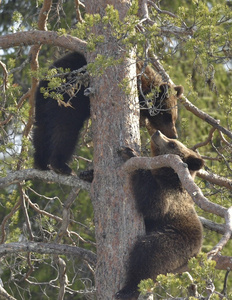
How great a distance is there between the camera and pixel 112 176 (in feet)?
16.6

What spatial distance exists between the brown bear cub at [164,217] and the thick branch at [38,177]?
23.0 inches

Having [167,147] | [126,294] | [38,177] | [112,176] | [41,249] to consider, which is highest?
[167,147]

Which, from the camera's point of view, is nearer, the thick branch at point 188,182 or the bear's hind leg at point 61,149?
the thick branch at point 188,182

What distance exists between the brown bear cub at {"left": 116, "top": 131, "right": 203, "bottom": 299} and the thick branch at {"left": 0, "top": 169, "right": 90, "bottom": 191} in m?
0.58

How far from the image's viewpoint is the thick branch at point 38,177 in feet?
→ 17.6

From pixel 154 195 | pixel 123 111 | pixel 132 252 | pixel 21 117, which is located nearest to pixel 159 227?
pixel 154 195

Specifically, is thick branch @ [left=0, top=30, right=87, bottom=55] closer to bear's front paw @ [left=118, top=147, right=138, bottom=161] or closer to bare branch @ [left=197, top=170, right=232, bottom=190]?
bear's front paw @ [left=118, top=147, right=138, bottom=161]

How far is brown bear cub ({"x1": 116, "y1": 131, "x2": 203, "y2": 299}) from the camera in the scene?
518 centimetres

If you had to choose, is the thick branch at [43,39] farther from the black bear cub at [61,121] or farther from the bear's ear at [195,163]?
the bear's ear at [195,163]

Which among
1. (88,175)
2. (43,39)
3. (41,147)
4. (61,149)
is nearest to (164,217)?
(88,175)

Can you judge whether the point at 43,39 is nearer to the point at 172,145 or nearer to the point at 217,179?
the point at 172,145

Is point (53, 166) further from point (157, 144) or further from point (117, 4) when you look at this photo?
point (117, 4)

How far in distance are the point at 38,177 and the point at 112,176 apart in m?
0.77

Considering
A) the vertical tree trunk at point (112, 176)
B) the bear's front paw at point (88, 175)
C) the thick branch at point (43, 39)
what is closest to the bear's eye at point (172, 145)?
the vertical tree trunk at point (112, 176)
